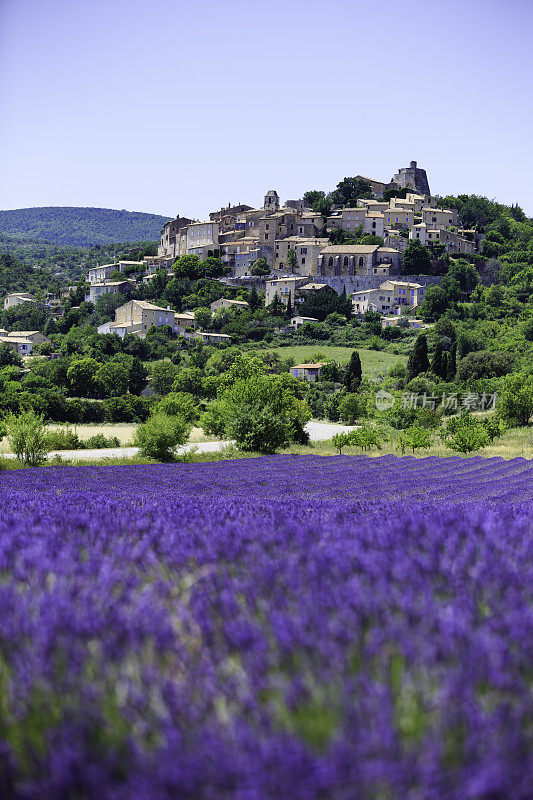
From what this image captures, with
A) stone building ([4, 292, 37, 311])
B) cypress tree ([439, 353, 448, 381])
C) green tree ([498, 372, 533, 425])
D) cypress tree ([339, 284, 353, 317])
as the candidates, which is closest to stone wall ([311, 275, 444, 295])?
→ cypress tree ([339, 284, 353, 317])

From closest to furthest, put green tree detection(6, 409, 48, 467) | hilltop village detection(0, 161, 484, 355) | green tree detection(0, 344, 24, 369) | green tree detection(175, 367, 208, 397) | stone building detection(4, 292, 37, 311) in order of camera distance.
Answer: green tree detection(6, 409, 48, 467) < green tree detection(175, 367, 208, 397) < green tree detection(0, 344, 24, 369) < hilltop village detection(0, 161, 484, 355) < stone building detection(4, 292, 37, 311)

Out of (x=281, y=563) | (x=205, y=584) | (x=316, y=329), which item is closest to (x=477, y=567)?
(x=281, y=563)

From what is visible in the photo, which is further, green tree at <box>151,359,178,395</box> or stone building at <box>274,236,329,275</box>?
stone building at <box>274,236,329,275</box>

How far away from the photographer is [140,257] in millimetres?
146125

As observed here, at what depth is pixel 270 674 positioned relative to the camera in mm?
2092

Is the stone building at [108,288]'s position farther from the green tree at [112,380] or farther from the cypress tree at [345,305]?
the green tree at [112,380]

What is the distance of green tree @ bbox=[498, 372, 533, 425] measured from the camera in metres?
43.2

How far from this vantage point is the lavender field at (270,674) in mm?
1791

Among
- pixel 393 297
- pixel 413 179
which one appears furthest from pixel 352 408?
pixel 413 179

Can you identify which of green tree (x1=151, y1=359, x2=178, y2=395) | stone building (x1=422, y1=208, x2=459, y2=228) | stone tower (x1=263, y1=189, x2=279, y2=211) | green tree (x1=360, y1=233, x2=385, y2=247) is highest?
stone tower (x1=263, y1=189, x2=279, y2=211)

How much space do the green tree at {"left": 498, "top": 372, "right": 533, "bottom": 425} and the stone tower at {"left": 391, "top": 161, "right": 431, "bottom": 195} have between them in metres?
117

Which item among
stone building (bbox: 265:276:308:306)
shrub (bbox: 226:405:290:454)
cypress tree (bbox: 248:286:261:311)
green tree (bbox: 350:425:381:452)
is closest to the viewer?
shrub (bbox: 226:405:290:454)

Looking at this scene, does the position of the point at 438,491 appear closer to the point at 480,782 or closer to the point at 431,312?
the point at 480,782

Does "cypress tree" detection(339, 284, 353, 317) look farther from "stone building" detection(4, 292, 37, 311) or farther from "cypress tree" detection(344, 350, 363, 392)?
"stone building" detection(4, 292, 37, 311)
